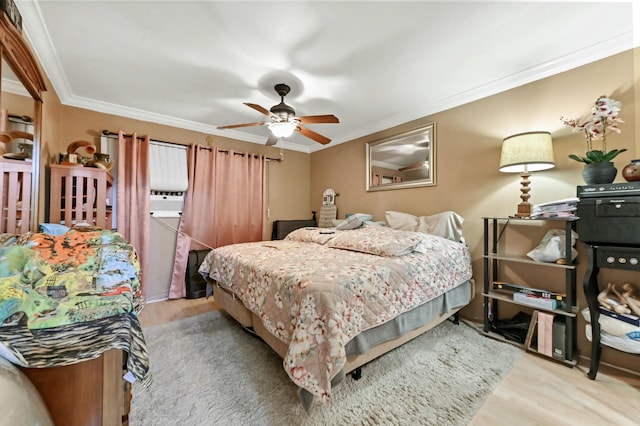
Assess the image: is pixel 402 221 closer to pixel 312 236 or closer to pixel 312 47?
pixel 312 236

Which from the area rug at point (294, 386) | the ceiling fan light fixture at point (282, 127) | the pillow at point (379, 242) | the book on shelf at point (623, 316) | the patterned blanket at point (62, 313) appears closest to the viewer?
the patterned blanket at point (62, 313)

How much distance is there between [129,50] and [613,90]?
3.79m

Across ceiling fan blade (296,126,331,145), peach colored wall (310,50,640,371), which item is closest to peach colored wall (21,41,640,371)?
peach colored wall (310,50,640,371)

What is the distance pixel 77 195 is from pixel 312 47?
250 cm

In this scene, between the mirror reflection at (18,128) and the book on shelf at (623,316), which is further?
the book on shelf at (623,316)

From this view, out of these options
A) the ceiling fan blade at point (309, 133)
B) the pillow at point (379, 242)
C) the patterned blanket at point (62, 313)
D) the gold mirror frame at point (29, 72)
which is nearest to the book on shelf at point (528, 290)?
the pillow at point (379, 242)

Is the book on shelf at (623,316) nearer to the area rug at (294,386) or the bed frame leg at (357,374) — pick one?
the area rug at (294,386)

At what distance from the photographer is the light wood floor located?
4.49 ft

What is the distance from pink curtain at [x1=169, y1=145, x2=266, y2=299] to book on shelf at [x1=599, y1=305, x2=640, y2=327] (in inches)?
149

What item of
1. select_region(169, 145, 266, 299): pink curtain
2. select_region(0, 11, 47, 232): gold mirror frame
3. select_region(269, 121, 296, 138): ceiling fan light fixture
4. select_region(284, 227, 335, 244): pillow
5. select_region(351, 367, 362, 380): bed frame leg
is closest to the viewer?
select_region(0, 11, 47, 232): gold mirror frame

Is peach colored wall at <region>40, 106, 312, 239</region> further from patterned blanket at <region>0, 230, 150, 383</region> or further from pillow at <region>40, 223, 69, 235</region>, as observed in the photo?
patterned blanket at <region>0, 230, 150, 383</region>

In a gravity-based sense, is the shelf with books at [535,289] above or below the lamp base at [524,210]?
below

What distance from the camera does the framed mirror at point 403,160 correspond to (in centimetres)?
298

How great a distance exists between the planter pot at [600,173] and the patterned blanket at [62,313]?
275cm
